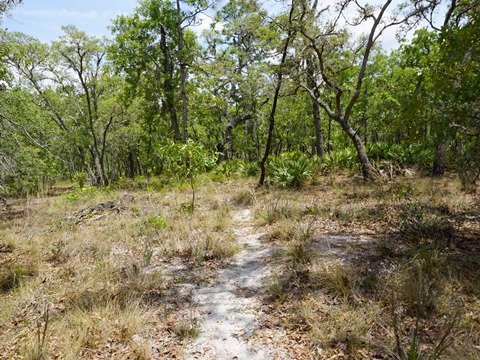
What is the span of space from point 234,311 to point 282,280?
2.81 feet

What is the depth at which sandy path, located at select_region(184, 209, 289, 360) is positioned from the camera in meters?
2.90

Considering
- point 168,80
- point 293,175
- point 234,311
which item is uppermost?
point 168,80

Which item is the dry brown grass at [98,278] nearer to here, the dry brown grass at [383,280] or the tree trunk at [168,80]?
the dry brown grass at [383,280]

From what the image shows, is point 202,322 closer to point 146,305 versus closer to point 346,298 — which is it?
point 146,305

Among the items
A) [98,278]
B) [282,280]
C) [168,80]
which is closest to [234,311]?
[282,280]

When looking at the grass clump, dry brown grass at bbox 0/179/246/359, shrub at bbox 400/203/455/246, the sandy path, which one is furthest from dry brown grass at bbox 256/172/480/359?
the grass clump

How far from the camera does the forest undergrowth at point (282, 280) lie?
9.29 feet

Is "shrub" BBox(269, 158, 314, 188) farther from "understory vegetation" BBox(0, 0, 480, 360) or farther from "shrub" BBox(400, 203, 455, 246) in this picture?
"shrub" BBox(400, 203, 455, 246)

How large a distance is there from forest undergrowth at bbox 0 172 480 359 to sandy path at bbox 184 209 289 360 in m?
0.17

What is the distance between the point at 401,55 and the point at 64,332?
1053 inches

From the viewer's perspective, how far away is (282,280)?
4.05 meters

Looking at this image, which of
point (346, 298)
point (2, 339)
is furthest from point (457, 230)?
point (2, 339)

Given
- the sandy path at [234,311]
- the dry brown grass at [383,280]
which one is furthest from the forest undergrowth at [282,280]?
the sandy path at [234,311]

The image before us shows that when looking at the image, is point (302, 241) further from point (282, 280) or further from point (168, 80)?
point (168, 80)
